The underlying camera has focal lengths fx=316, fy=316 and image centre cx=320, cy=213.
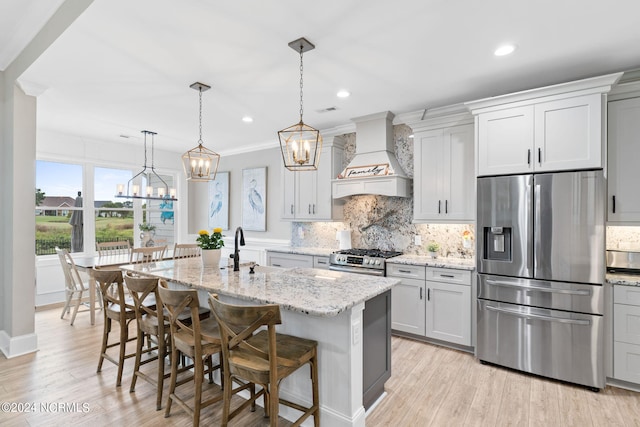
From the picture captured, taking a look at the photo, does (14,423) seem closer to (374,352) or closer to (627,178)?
(374,352)

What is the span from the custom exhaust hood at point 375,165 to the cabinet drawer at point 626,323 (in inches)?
92.4

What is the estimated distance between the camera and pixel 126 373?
2953 mm

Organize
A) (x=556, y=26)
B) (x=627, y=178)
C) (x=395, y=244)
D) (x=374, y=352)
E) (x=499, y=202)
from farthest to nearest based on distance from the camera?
1. (x=395, y=244)
2. (x=499, y=202)
3. (x=627, y=178)
4. (x=374, y=352)
5. (x=556, y=26)

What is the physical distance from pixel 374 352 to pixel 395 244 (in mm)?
2197

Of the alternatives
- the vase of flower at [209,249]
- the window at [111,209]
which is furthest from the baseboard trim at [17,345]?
the window at [111,209]

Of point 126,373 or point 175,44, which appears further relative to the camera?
point 126,373

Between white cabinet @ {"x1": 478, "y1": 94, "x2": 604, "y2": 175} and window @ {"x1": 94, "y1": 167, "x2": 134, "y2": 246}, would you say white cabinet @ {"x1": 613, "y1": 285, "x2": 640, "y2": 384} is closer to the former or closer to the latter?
white cabinet @ {"x1": 478, "y1": 94, "x2": 604, "y2": 175}

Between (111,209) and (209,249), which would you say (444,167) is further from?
(111,209)

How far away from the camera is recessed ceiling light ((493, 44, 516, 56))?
252cm

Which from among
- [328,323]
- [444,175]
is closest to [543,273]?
[444,175]

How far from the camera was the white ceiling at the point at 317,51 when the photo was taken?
6.93ft

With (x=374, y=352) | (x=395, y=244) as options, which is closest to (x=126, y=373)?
(x=374, y=352)

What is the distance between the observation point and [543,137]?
299cm

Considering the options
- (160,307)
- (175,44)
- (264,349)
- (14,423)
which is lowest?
(14,423)
